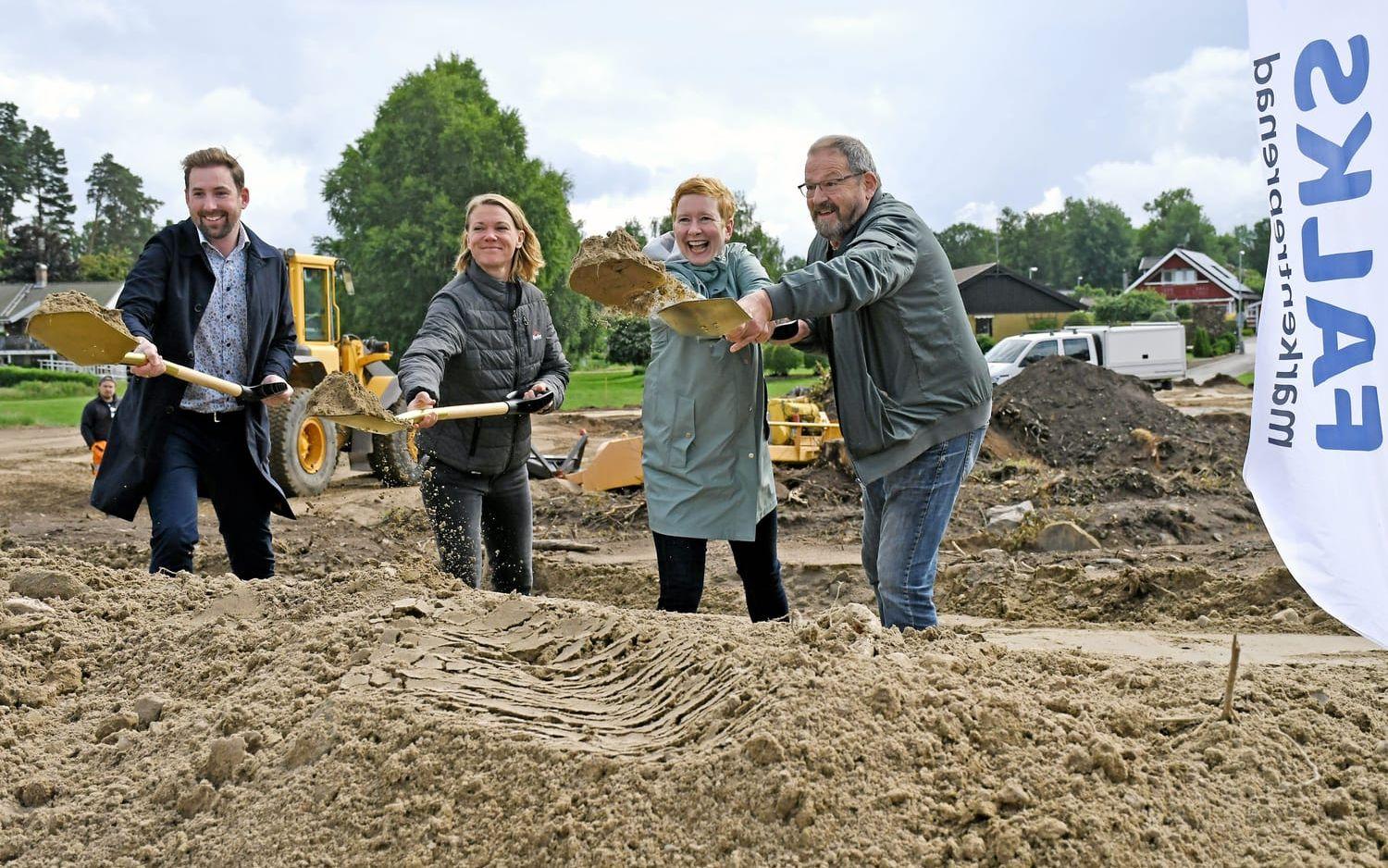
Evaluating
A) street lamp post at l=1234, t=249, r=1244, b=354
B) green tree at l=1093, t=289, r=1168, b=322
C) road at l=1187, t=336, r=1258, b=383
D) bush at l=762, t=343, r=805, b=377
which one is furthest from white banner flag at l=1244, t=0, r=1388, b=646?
green tree at l=1093, t=289, r=1168, b=322

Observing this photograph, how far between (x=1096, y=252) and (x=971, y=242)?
1033 centimetres

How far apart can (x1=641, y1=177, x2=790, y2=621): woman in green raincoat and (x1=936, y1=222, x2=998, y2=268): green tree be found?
94.4 metres

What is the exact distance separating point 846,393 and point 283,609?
2.09m

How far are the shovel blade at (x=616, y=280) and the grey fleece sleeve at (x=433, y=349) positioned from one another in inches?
23.3

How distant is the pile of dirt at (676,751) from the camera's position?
2.37m

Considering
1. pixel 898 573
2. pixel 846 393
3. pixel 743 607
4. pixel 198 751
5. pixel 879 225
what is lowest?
pixel 743 607

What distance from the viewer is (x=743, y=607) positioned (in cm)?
674

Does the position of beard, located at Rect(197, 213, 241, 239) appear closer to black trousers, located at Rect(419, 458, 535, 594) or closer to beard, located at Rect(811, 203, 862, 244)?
black trousers, located at Rect(419, 458, 535, 594)

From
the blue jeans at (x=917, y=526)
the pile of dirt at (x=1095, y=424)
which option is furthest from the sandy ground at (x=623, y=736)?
the pile of dirt at (x=1095, y=424)

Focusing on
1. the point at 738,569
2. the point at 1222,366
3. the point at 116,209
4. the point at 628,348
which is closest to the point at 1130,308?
the point at 1222,366

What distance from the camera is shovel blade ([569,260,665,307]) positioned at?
3809 mm

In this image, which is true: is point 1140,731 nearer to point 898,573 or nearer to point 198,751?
point 898,573

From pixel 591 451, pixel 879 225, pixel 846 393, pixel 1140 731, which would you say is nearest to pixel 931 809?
pixel 1140 731

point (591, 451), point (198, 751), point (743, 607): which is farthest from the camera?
point (591, 451)
